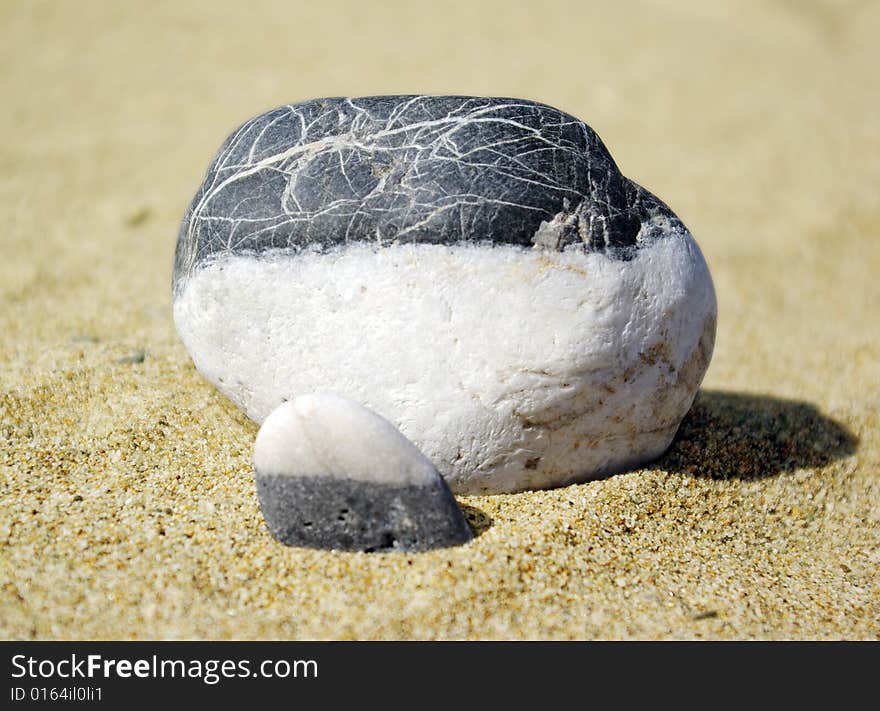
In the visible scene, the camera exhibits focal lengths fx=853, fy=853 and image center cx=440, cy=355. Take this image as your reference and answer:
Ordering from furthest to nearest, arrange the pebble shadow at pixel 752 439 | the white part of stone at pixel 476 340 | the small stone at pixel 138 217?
the small stone at pixel 138 217 → the pebble shadow at pixel 752 439 → the white part of stone at pixel 476 340

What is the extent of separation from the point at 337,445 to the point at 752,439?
210 cm

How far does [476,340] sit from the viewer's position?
2.94 metres

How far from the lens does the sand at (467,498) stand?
8.86 feet

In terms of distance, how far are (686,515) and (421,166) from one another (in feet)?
5.47

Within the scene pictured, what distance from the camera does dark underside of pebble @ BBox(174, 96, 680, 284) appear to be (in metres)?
2.99

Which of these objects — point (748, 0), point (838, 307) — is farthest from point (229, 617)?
point (748, 0)

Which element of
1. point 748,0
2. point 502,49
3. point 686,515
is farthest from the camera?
point 748,0

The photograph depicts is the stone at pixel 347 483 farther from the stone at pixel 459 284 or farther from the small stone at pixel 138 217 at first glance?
the small stone at pixel 138 217

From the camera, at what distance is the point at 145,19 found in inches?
433

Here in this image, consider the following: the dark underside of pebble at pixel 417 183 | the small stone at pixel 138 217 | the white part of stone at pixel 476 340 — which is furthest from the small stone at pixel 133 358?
the small stone at pixel 138 217

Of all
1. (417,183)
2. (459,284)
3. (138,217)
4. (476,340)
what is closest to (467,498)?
(476,340)

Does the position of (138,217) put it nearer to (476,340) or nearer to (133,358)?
(133,358)

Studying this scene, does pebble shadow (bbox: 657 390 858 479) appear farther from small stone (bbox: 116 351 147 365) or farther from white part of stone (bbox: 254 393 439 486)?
small stone (bbox: 116 351 147 365)

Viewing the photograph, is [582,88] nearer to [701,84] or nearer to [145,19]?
[701,84]
